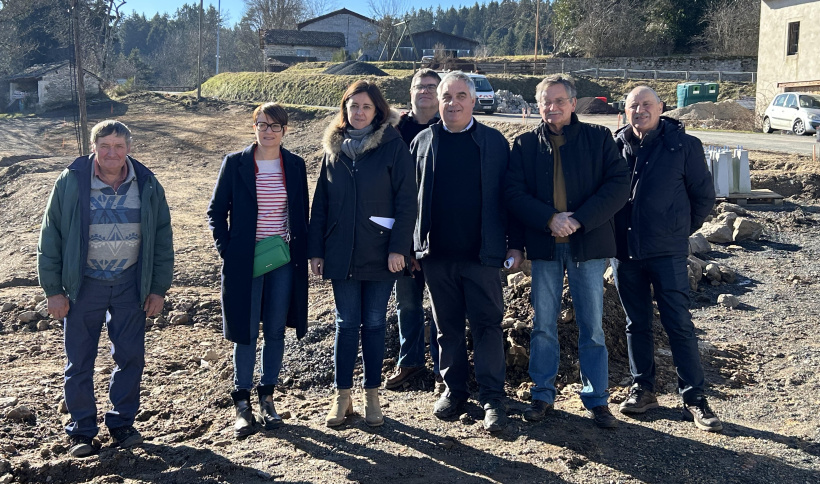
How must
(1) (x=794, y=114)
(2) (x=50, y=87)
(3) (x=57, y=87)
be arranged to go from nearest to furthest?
(1) (x=794, y=114)
(2) (x=50, y=87)
(3) (x=57, y=87)

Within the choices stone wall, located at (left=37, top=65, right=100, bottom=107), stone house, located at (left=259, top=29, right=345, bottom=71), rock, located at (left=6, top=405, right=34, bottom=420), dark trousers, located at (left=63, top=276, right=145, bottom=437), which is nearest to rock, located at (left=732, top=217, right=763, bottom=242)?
dark trousers, located at (left=63, top=276, right=145, bottom=437)

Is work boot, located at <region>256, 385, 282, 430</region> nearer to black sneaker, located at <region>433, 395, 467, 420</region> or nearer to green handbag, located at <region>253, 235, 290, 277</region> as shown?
green handbag, located at <region>253, 235, 290, 277</region>

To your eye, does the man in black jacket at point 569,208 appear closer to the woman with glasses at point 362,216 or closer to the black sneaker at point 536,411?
the black sneaker at point 536,411

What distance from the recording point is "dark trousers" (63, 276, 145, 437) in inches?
171

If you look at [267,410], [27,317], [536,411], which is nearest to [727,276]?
[536,411]

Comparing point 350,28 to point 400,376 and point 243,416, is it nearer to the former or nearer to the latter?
point 400,376

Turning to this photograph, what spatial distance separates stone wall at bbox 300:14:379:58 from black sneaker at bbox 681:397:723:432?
209 feet

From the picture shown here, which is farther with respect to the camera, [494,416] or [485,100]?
[485,100]

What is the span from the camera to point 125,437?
14.6 feet

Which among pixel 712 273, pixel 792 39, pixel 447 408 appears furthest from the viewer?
pixel 792 39

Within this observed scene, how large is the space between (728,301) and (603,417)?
381 centimetres

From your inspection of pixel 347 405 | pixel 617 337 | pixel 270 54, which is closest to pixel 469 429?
pixel 347 405

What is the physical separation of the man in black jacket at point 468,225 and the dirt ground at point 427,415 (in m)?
0.44

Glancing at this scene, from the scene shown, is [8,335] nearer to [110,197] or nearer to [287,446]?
[110,197]
